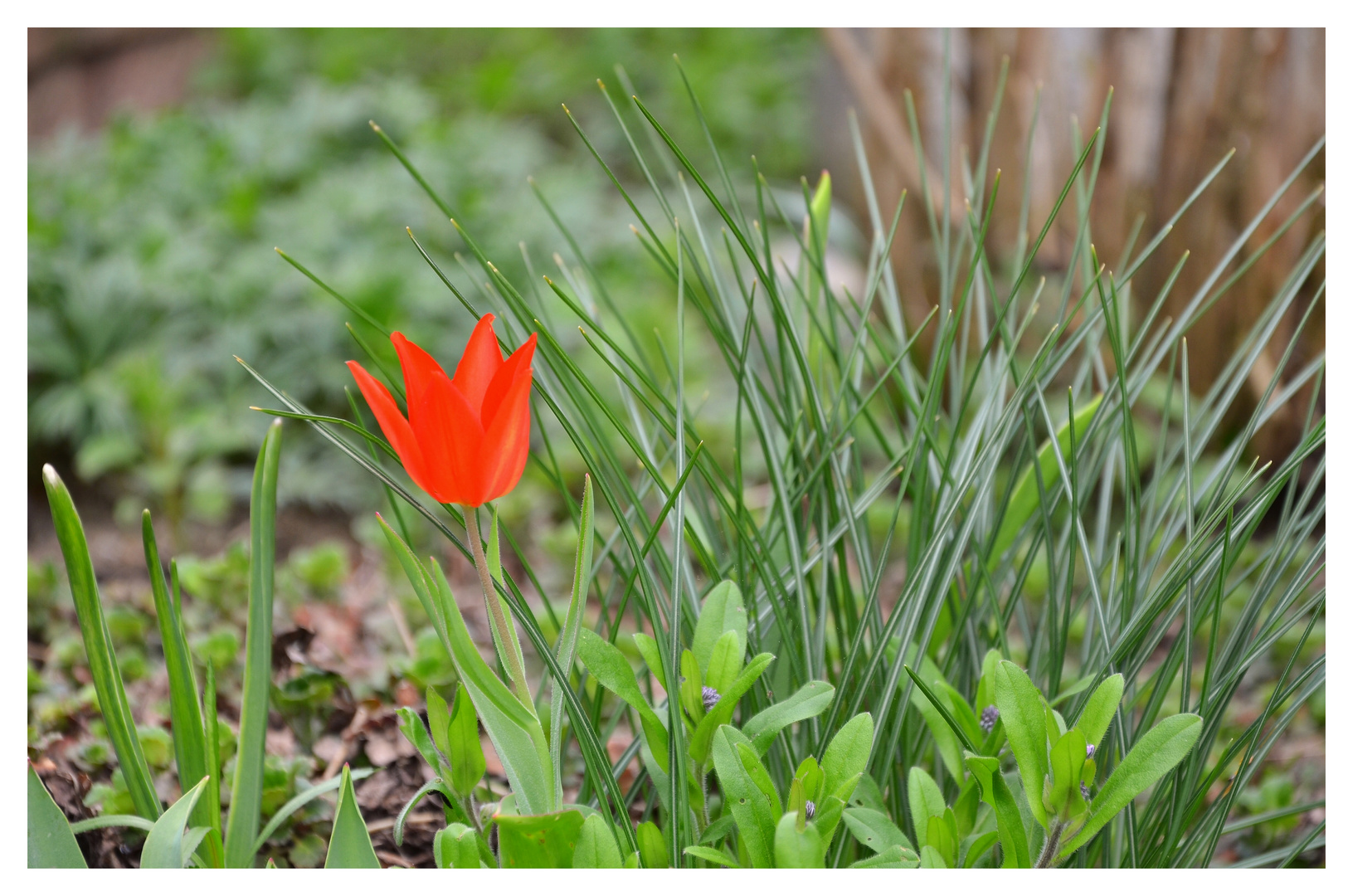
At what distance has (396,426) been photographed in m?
0.45

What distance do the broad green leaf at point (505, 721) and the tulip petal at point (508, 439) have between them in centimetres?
5

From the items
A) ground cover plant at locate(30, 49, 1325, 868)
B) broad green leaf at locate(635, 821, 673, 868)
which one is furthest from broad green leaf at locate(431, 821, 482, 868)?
broad green leaf at locate(635, 821, 673, 868)

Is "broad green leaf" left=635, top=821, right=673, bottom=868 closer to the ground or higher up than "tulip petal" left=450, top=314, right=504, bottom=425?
closer to the ground

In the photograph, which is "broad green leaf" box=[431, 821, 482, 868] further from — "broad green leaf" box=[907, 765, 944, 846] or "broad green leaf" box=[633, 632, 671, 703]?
"broad green leaf" box=[907, 765, 944, 846]

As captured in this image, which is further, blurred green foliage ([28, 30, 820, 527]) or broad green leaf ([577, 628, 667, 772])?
blurred green foliage ([28, 30, 820, 527])

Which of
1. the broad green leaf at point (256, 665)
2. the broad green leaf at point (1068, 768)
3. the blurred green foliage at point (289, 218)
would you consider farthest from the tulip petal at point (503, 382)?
the blurred green foliage at point (289, 218)

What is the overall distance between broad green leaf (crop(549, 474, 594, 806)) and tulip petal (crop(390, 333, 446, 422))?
0.26 feet

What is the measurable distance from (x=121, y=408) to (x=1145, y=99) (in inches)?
81.0

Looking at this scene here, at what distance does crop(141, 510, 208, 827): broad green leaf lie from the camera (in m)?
0.56

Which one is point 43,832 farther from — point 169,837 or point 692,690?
point 692,690

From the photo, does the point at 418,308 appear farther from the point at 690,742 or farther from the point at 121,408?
the point at 690,742

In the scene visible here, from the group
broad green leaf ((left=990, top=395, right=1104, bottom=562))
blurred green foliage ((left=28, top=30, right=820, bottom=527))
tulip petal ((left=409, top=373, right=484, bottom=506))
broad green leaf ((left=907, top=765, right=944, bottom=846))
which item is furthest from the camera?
blurred green foliage ((left=28, top=30, right=820, bottom=527))

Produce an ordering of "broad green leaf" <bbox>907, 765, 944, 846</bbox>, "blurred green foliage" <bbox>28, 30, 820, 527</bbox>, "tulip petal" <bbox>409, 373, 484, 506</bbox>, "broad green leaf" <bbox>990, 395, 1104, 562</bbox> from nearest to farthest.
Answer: "tulip petal" <bbox>409, 373, 484, 506</bbox> < "broad green leaf" <bbox>907, 765, 944, 846</bbox> < "broad green leaf" <bbox>990, 395, 1104, 562</bbox> < "blurred green foliage" <bbox>28, 30, 820, 527</bbox>
